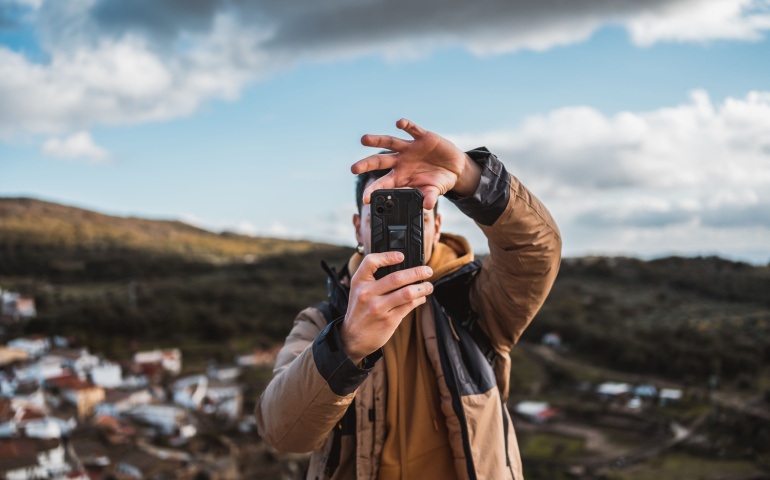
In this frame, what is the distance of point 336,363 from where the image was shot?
5.37ft

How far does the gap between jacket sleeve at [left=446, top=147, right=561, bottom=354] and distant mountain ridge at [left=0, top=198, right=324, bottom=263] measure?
3123 inches

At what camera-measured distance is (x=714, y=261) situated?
47.5 m

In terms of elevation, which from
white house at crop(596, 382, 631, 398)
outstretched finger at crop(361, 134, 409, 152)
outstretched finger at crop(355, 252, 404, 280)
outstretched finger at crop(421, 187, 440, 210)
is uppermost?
outstretched finger at crop(361, 134, 409, 152)

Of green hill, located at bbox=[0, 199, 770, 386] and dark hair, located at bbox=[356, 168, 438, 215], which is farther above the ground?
dark hair, located at bbox=[356, 168, 438, 215]

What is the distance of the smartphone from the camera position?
167cm

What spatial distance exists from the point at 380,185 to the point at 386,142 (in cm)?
13

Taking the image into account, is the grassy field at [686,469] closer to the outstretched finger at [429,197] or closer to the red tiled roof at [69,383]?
the outstretched finger at [429,197]

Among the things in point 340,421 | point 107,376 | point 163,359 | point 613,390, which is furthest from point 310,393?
point 163,359

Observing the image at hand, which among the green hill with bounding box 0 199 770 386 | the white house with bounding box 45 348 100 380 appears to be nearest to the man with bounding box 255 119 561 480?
the green hill with bounding box 0 199 770 386

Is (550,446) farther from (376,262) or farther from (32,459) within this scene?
(376,262)

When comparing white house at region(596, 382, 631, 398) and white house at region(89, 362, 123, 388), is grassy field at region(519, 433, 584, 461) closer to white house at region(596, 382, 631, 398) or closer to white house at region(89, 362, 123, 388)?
white house at region(596, 382, 631, 398)

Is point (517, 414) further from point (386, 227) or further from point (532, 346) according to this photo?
point (386, 227)

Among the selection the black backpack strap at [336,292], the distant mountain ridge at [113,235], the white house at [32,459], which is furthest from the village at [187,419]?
the distant mountain ridge at [113,235]

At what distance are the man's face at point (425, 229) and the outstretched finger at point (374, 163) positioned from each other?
0.54 ft
